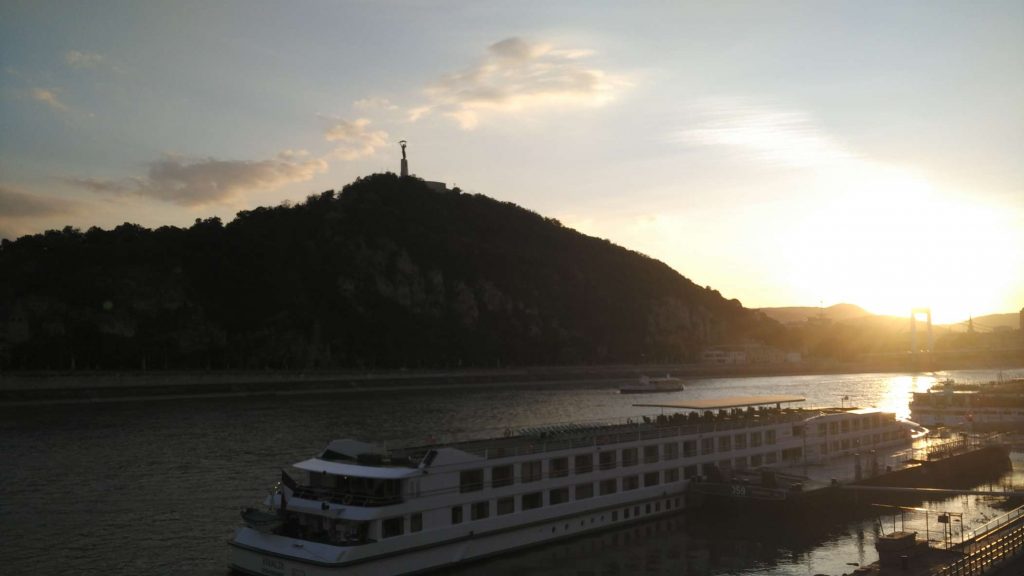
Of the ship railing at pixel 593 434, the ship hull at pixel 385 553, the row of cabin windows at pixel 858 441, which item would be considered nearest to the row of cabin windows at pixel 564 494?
the ship hull at pixel 385 553

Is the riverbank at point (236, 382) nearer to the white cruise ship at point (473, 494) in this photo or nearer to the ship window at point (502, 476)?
the white cruise ship at point (473, 494)

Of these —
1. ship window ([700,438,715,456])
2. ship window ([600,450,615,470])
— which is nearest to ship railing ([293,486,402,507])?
ship window ([600,450,615,470])

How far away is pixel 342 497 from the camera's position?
29.1 m

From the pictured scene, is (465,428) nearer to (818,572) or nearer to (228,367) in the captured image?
(818,572)

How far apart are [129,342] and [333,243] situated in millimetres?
53052

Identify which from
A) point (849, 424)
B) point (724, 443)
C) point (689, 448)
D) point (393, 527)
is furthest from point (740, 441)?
point (393, 527)

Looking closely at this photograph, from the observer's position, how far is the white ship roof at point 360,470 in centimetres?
2881

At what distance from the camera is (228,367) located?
5295 inches

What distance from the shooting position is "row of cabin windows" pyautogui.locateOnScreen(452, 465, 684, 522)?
105ft

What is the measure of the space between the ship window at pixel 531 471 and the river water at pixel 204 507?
2889mm

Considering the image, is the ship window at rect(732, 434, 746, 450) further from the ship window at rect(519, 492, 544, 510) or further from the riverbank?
the riverbank

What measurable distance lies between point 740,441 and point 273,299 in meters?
125

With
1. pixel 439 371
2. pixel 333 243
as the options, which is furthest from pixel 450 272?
pixel 439 371

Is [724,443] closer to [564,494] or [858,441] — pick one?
[564,494]
